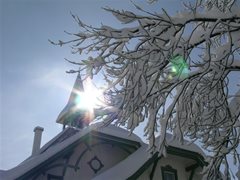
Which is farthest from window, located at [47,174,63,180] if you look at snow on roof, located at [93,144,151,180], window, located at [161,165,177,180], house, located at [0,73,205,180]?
window, located at [161,165,177,180]

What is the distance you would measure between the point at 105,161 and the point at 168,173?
263 centimetres

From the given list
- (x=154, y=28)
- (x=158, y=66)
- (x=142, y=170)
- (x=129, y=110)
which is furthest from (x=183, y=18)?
(x=142, y=170)

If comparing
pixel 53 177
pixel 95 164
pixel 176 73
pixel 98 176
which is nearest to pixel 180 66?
pixel 176 73

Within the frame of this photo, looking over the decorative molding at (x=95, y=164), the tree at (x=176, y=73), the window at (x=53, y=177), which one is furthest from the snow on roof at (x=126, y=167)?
the tree at (x=176, y=73)

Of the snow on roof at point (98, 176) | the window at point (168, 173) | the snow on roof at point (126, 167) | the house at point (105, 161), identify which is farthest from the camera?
the window at point (168, 173)

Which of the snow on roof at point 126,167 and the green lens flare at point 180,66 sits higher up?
the green lens flare at point 180,66

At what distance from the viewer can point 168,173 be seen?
1262 cm

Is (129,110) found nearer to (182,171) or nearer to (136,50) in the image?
(136,50)

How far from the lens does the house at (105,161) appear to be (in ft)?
34.1

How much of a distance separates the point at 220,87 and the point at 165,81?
2.79ft

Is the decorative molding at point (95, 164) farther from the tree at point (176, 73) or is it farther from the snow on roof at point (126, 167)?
the tree at point (176, 73)

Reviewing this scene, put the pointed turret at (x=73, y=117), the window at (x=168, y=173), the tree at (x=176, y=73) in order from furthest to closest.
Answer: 1. the pointed turret at (x=73, y=117)
2. the window at (x=168, y=173)
3. the tree at (x=176, y=73)

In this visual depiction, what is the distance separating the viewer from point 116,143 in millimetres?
12633

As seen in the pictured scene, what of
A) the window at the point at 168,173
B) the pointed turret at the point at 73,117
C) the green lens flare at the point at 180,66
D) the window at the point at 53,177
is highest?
the pointed turret at the point at 73,117
